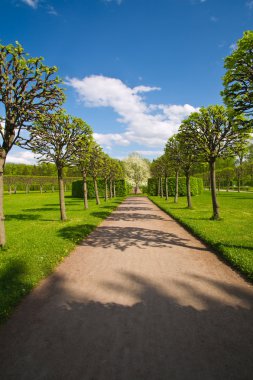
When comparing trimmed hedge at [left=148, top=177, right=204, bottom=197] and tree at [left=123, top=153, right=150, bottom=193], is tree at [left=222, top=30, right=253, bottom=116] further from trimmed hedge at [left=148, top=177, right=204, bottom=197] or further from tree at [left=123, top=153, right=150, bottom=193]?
tree at [left=123, top=153, right=150, bottom=193]

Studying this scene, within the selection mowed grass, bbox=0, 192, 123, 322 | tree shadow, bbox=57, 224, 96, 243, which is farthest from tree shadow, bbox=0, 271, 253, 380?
tree shadow, bbox=57, 224, 96, 243

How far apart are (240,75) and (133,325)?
9.16 m

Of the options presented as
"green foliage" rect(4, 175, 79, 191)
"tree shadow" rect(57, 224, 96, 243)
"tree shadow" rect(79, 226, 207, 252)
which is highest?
"green foliage" rect(4, 175, 79, 191)

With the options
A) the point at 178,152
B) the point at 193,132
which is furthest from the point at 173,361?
the point at 178,152

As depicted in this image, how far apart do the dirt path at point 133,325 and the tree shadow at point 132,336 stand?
0.05 ft

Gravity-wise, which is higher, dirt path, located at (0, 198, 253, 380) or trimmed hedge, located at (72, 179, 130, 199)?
trimmed hedge, located at (72, 179, 130, 199)

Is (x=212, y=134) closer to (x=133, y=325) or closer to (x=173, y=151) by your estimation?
(x=173, y=151)

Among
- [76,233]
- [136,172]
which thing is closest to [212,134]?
[76,233]

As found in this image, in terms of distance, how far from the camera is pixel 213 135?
54.6ft

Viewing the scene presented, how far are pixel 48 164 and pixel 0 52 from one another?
9087mm

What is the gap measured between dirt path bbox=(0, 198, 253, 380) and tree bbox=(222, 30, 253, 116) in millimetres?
6209

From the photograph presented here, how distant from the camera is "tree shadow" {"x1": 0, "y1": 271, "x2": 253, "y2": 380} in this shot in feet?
11.4

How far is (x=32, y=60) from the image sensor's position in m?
9.91

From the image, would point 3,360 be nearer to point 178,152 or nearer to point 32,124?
point 32,124
